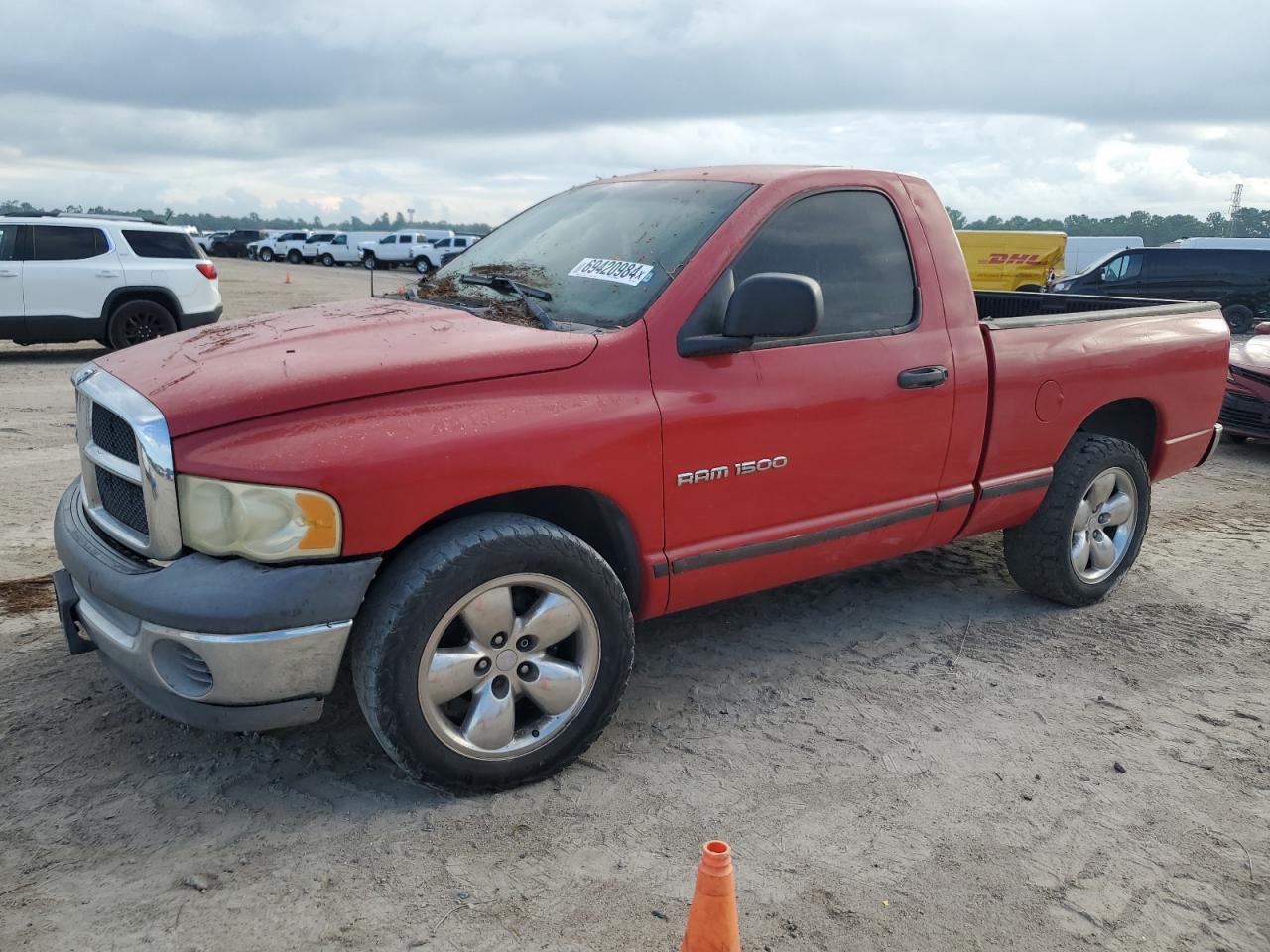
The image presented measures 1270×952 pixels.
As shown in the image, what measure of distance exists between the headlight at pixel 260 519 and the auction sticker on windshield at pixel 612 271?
4.41ft

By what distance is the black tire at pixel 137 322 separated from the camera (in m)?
12.5

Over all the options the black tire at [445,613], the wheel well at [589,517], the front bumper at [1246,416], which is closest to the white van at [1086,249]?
the front bumper at [1246,416]

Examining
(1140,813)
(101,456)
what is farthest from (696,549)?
(101,456)

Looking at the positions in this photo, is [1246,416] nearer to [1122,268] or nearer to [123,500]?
[123,500]

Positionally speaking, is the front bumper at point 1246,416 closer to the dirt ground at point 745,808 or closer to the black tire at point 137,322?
the dirt ground at point 745,808

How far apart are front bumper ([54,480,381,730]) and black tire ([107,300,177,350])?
416 inches

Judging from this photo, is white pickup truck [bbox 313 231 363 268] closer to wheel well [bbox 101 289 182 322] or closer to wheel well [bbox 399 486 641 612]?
wheel well [bbox 101 289 182 322]

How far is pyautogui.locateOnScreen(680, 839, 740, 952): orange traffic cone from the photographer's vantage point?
2301mm

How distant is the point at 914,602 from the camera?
4.95 metres

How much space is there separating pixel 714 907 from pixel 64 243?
41.2 ft

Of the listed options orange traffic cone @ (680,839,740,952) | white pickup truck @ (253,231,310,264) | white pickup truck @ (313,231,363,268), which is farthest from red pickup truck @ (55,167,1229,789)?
white pickup truck @ (253,231,310,264)

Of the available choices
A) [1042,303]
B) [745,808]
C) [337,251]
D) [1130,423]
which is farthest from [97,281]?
[337,251]

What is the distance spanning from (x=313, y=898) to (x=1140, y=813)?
2.38 meters

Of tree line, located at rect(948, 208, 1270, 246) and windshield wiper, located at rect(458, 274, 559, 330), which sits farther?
tree line, located at rect(948, 208, 1270, 246)
